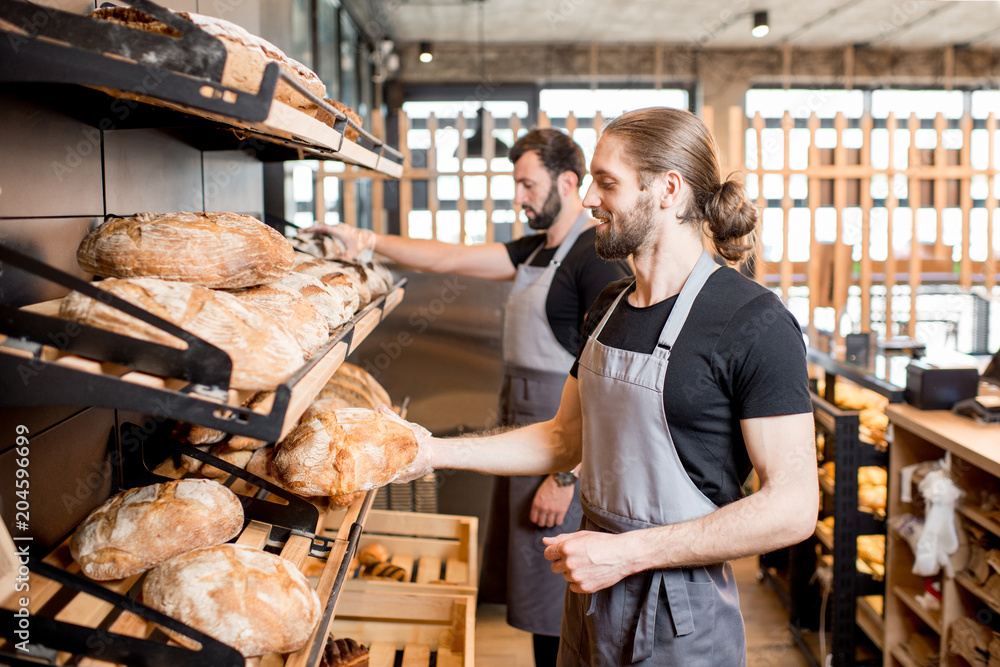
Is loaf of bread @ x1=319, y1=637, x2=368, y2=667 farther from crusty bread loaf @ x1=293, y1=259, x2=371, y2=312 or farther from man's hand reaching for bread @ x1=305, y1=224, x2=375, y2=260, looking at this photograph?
man's hand reaching for bread @ x1=305, y1=224, x2=375, y2=260

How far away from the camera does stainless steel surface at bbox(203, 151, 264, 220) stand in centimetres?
183

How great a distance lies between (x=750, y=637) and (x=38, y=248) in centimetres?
314

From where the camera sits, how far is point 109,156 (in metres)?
1.25

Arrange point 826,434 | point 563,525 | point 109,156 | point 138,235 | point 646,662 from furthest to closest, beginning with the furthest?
point 826,434 < point 563,525 < point 646,662 < point 109,156 < point 138,235

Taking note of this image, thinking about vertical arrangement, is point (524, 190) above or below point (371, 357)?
above

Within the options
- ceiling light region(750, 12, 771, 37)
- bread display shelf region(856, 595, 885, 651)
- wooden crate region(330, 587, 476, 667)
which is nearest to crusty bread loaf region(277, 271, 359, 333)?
wooden crate region(330, 587, 476, 667)

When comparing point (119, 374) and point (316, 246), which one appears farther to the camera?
point (316, 246)

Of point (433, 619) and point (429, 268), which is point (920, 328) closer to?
point (429, 268)

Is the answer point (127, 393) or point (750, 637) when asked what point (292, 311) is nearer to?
point (127, 393)

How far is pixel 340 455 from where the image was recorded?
1209 mm

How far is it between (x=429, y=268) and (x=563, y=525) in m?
1.12

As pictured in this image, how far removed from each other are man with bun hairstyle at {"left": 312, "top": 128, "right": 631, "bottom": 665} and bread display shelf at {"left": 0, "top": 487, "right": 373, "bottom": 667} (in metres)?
1.35

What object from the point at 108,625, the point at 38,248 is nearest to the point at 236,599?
the point at 108,625

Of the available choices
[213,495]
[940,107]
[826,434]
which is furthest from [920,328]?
[213,495]
